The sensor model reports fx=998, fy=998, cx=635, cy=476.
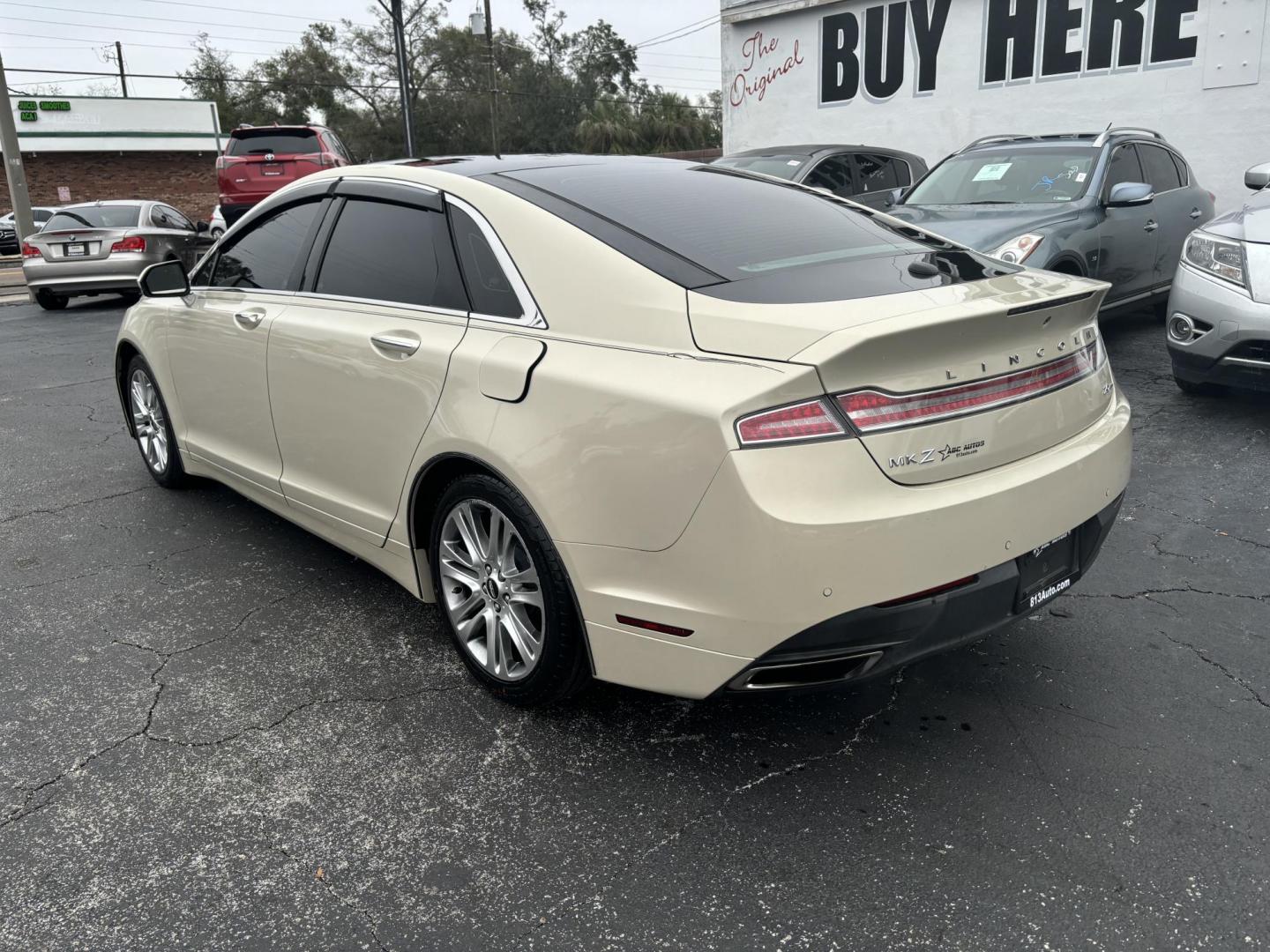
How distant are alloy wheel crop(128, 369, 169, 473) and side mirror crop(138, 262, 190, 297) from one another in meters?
0.64

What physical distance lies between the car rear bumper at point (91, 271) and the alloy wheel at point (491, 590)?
12.1 metres

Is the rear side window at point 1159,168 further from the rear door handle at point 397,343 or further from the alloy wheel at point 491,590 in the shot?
the alloy wheel at point 491,590

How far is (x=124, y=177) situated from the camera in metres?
39.1

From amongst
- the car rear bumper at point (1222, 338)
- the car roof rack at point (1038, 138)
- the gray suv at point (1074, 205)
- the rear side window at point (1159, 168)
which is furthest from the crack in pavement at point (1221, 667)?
the rear side window at point (1159, 168)

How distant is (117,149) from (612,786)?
1691 inches

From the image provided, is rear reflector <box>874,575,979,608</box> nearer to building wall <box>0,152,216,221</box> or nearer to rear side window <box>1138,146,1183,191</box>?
rear side window <box>1138,146,1183,191</box>

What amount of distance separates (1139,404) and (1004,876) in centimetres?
473

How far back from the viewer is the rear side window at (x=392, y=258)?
3090 millimetres

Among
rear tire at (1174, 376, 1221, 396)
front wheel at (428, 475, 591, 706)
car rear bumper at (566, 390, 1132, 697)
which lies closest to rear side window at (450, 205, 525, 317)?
front wheel at (428, 475, 591, 706)

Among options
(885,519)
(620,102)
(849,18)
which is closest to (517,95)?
(620,102)

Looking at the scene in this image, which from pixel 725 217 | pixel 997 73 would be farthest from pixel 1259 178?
pixel 997 73

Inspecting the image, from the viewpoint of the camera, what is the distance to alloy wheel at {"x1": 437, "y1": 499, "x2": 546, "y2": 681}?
9.17 ft

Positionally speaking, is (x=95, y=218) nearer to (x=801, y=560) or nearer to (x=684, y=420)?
(x=684, y=420)

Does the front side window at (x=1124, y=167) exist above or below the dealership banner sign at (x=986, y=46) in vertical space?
below
